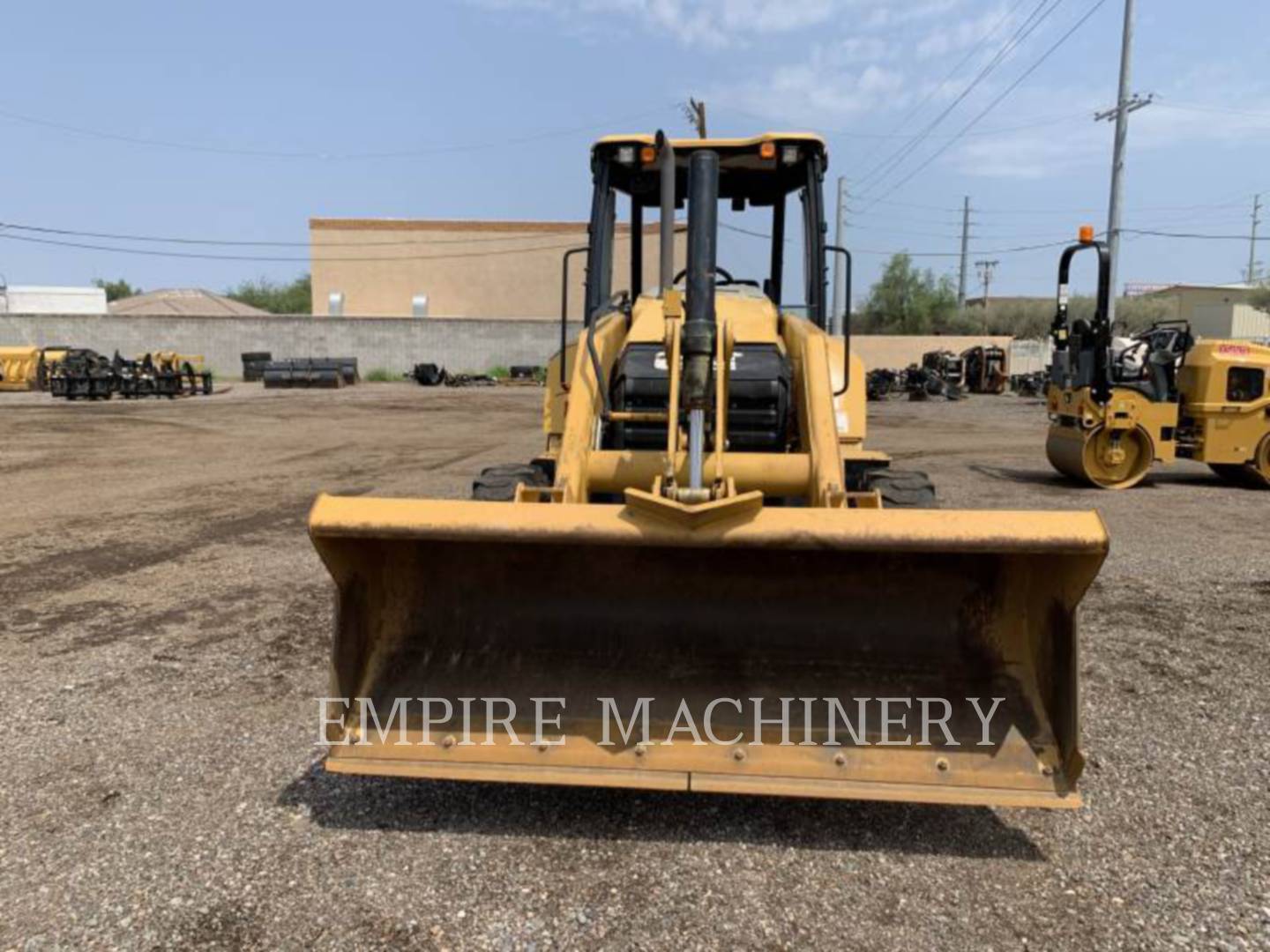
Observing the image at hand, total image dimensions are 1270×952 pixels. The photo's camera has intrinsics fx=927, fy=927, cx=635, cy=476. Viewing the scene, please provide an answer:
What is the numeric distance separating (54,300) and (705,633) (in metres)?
63.8

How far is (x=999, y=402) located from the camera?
27.4 metres

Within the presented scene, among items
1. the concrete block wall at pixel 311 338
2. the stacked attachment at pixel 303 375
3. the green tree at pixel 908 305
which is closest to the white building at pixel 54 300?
the concrete block wall at pixel 311 338

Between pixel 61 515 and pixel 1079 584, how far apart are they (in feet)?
29.0

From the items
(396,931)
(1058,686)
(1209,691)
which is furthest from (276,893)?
(1209,691)

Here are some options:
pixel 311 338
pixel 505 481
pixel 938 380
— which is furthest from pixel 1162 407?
pixel 311 338

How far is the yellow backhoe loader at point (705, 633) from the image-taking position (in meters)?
2.85

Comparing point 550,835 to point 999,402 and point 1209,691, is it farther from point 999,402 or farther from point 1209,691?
point 999,402

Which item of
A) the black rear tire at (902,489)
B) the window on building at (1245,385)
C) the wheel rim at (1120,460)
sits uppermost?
the window on building at (1245,385)

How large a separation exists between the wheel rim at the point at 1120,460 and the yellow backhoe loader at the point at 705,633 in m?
7.92

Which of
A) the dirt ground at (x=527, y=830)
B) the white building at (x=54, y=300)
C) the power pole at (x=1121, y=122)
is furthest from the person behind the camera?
the white building at (x=54, y=300)

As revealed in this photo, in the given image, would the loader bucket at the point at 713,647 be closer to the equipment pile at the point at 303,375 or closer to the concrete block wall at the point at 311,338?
the equipment pile at the point at 303,375

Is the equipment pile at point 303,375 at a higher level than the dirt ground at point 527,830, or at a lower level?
higher

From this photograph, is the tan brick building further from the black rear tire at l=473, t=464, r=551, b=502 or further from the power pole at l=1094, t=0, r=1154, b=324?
the black rear tire at l=473, t=464, r=551, b=502

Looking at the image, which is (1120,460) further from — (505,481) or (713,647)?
(713,647)
